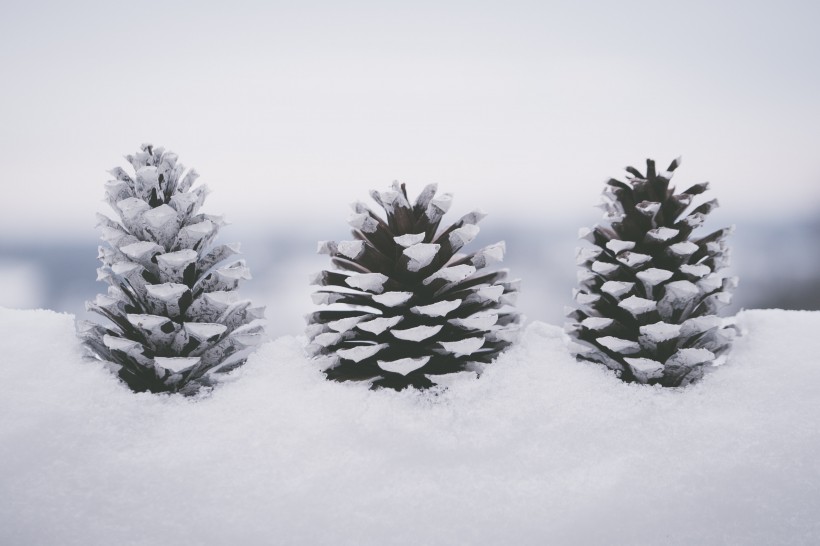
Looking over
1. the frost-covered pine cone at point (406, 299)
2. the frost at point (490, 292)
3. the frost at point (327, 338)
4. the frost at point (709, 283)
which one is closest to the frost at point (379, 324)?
the frost-covered pine cone at point (406, 299)

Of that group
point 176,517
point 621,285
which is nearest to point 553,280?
point 621,285

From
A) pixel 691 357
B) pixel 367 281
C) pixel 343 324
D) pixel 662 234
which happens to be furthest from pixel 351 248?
pixel 691 357

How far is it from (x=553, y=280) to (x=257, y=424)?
32.6ft

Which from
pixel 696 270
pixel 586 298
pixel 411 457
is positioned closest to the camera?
pixel 411 457

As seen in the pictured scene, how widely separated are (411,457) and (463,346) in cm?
33

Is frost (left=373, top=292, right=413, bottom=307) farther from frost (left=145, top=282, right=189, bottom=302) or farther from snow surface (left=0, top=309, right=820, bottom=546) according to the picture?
frost (left=145, top=282, right=189, bottom=302)

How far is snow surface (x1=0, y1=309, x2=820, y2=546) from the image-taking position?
1.13 m

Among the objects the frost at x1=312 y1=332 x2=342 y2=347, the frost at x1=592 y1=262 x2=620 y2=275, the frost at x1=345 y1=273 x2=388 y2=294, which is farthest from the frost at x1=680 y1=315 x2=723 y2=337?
the frost at x1=312 y1=332 x2=342 y2=347

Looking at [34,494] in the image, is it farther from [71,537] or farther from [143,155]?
[143,155]

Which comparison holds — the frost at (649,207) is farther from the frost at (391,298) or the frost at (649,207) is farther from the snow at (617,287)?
the frost at (391,298)

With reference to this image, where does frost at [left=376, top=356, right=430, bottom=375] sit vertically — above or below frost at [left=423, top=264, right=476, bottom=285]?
below

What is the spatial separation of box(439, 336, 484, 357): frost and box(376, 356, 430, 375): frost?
67 millimetres

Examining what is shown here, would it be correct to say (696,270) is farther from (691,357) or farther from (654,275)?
(691,357)

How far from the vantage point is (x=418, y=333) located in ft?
4.81
